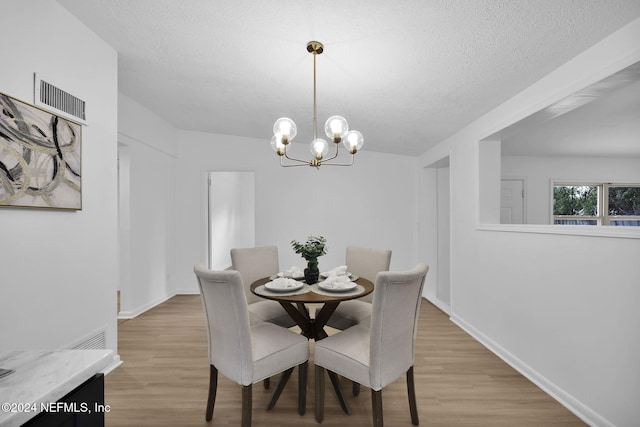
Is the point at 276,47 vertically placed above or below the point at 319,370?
above

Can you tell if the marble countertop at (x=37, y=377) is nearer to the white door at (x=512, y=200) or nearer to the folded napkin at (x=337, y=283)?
the folded napkin at (x=337, y=283)

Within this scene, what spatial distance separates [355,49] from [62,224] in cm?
239

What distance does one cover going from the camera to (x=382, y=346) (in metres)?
1.63

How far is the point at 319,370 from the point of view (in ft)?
6.07

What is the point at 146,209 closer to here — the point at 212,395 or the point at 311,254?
the point at 311,254

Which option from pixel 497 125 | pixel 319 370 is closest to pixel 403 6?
pixel 497 125

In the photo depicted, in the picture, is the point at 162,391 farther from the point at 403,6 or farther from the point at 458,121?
the point at 458,121

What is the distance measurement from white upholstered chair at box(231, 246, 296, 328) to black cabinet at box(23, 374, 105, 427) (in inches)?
66.6

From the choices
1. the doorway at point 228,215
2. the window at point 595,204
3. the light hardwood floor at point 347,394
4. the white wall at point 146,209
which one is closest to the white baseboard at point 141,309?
the white wall at point 146,209

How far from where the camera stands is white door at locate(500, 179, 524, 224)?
5117mm

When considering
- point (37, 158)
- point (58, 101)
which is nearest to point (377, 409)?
point (37, 158)

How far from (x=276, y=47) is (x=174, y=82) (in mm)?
1449

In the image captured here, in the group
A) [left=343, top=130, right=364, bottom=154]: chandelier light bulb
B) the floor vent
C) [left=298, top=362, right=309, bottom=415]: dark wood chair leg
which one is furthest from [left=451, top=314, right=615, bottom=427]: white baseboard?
the floor vent

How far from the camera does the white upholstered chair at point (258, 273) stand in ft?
8.33
